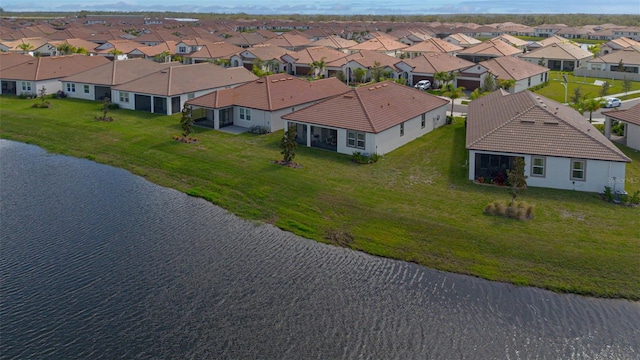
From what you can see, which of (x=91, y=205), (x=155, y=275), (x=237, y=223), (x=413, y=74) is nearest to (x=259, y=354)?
(x=155, y=275)

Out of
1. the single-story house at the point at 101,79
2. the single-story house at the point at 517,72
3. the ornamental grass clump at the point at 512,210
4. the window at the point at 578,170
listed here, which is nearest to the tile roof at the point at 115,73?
the single-story house at the point at 101,79

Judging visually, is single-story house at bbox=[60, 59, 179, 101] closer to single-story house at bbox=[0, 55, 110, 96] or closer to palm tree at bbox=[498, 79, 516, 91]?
single-story house at bbox=[0, 55, 110, 96]

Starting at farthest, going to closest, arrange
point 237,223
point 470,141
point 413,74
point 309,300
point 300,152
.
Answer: point 413,74 → point 300,152 → point 470,141 → point 237,223 → point 309,300

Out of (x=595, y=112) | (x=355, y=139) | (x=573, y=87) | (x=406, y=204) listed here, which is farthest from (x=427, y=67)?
(x=406, y=204)

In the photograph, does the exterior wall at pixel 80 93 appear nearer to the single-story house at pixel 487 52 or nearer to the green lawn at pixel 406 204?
the green lawn at pixel 406 204

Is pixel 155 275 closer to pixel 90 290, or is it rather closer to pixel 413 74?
pixel 90 290

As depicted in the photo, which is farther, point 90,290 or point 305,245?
point 305,245

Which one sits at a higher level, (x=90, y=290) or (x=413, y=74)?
(x=413, y=74)
